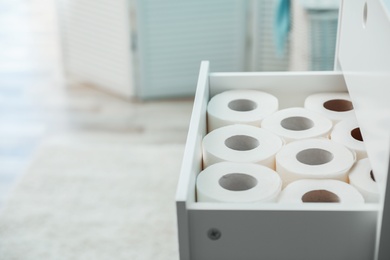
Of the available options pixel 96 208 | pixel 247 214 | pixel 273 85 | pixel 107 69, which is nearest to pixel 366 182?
pixel 247 214

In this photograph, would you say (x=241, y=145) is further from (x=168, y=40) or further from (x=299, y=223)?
(x=168, y=40)

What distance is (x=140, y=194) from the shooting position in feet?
8.24

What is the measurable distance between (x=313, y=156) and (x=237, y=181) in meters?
0.18

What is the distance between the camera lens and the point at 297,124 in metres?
1.49

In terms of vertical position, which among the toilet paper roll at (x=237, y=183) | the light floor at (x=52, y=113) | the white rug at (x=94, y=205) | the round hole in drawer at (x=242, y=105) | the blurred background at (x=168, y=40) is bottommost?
the white rug at (x=94, y=205)

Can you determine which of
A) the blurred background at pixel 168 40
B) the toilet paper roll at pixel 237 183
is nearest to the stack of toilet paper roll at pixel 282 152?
the toilet paper roll at pixel 237 183

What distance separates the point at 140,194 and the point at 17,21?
193cm

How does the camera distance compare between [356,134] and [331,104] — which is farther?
[331,104]

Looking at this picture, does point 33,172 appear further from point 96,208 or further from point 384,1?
point 384,1

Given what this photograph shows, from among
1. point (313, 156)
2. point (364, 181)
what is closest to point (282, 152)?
point (313, 156)

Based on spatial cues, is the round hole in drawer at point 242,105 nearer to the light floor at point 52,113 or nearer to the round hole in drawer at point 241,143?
the round hole in drawer at point 241,143

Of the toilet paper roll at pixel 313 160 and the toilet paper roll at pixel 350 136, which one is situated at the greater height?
the toilet paper roll at pixel 350 136

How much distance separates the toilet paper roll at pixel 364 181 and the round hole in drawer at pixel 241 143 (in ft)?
0.68

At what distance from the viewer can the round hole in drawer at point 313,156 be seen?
1345mm
